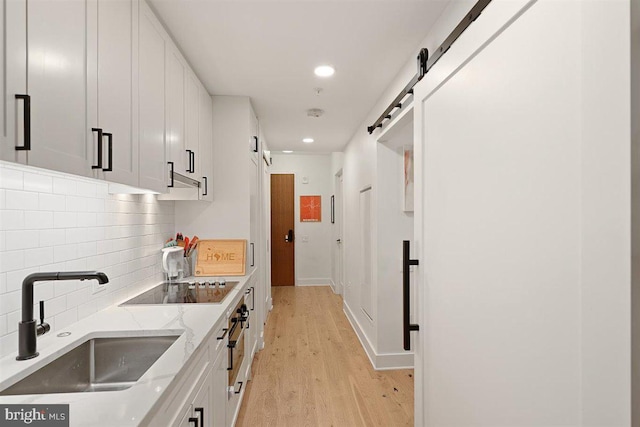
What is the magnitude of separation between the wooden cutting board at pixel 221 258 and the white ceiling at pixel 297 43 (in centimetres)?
127

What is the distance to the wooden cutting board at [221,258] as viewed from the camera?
285 cm

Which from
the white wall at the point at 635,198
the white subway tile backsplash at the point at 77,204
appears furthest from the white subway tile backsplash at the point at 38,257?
the white wall at the point at 635,198

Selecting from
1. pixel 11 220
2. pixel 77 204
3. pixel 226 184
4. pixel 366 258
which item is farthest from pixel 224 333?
pixel 366 258

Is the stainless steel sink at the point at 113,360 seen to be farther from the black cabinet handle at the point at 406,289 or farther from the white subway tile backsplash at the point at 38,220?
the black cabinet handle at the point at 406,289

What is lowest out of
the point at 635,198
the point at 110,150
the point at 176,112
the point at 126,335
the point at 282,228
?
the point at 126,335

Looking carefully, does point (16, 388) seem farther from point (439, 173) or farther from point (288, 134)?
point (288, 134)

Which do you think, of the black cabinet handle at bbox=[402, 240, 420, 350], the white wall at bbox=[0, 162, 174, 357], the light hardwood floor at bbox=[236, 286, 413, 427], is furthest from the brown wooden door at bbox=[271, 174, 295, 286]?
the black cabinet handle at bbox=[402, 240, 420, 350]

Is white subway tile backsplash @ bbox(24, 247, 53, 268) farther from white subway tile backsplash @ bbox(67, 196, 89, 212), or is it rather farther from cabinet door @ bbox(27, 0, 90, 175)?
cabinet door @ bbox(27, 0, 90, 175)

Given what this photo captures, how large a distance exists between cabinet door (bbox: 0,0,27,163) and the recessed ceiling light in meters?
1.85

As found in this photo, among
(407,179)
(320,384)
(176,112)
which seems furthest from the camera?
(407,179)

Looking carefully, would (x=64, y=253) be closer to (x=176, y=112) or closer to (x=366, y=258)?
(x=176, y=112)

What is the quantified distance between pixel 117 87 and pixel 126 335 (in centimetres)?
101

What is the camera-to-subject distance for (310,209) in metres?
6.85

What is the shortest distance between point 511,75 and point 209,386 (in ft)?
5.39
